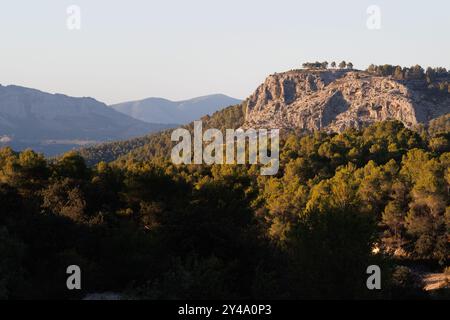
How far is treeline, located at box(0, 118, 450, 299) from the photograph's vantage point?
2058 centimetres

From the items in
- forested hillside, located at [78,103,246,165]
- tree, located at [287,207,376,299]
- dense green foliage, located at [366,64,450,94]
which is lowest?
tree, located at [287,207,376,299]

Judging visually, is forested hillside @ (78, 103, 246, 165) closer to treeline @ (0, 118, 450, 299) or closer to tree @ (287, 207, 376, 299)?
treeline @ (0, 118, 450, 299)

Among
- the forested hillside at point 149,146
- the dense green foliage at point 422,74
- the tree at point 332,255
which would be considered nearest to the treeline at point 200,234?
the tree at point 332,255

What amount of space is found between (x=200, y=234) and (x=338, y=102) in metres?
125

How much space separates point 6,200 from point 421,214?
102ft

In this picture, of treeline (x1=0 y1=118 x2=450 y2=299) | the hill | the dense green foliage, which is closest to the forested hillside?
the hill

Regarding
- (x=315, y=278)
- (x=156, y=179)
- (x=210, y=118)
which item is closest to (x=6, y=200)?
(x=156, y=179)

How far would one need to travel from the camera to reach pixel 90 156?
13912 centimetres

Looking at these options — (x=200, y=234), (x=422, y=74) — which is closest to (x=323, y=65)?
(x=422, y=74)

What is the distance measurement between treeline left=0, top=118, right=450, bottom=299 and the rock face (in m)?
87.5

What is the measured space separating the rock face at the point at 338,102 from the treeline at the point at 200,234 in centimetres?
8747

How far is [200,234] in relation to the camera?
86.8 feet

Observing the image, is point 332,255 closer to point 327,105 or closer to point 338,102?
point 327,105

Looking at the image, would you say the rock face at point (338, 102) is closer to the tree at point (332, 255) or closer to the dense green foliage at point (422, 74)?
the dense green foliage at point (422, 74)
